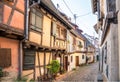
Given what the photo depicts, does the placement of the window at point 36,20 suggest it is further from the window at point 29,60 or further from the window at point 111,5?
the window at point 111,5

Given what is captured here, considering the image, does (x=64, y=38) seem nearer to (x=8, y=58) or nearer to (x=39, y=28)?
(x=39, y=28)

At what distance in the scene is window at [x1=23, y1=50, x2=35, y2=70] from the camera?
11.0 meters

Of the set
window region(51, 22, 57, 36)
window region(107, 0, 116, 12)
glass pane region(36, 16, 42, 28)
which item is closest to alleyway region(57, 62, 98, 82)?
window region(51, 22, 57, 36)

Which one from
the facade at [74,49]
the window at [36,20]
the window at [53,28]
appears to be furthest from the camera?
the facade at [74,49]

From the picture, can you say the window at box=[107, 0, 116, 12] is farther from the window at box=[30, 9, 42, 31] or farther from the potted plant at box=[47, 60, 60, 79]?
the potted plant at box=[47, 60, 60, 79]

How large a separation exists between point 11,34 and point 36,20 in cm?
369

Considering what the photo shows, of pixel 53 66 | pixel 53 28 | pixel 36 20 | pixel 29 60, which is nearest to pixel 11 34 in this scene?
pixel 29 60

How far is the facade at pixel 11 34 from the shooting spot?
8492 mm

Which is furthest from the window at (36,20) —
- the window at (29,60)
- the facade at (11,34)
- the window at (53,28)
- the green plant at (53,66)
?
the green plant at (53,66)

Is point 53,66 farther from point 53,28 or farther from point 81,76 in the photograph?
point 81,76

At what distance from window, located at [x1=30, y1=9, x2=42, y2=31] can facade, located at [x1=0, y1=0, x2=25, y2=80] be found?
5.03ft

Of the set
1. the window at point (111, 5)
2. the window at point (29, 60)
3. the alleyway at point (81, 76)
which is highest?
the window at point (111, 5)

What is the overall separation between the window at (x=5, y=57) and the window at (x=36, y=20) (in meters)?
2.99

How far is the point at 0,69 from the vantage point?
8188mm
